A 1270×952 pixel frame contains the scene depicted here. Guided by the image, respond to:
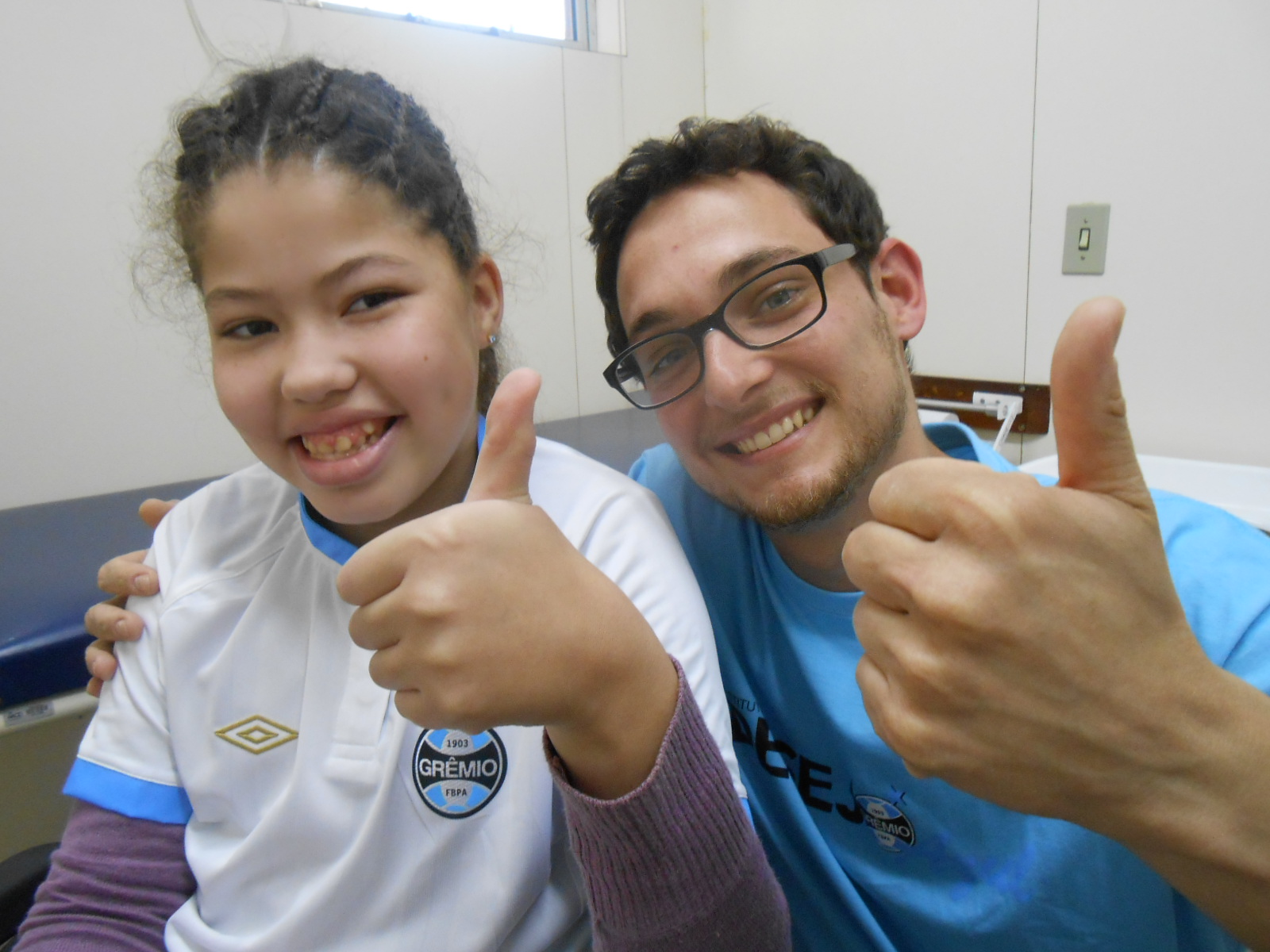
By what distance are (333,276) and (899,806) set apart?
719 mm

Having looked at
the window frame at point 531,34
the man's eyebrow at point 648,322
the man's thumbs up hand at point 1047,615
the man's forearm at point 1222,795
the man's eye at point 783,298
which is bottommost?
the man's forearm at point 1222,795

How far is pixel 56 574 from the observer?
1.07m

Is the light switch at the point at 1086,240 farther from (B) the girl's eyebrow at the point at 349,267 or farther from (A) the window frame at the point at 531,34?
(B) the girl's eyebrow at the point at 349,267

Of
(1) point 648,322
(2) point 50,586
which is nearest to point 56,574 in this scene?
(2) point 50,586

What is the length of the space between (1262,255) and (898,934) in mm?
1432

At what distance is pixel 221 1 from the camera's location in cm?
157

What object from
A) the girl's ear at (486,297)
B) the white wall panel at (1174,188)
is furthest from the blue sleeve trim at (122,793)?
the white wall panel at (1174,188)

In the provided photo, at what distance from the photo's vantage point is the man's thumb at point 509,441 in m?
0.49

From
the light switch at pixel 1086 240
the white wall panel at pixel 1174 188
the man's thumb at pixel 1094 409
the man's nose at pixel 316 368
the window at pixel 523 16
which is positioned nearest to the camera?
the man's thumb at pixel 1094 409

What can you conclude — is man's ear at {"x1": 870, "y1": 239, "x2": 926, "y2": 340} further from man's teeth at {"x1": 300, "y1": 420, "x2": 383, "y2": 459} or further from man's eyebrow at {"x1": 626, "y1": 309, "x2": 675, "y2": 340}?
man's teeth at {"x1": 300, "y1": 420, "x2": 383, "y2": 459}

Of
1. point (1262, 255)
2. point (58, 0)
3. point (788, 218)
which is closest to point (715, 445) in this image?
point (788, 218)

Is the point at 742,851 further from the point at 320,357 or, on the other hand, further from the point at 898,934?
the point at 320,357

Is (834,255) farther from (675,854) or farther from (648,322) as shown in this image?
(675,854)

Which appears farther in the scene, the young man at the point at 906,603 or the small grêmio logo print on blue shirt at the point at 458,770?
the small grêmio logo print on blue shirt at the point at 458,770
